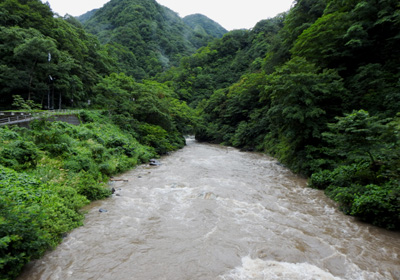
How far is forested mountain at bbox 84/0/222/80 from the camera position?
259 feet

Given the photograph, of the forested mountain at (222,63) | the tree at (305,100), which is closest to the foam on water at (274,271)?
the tree at (305,100)

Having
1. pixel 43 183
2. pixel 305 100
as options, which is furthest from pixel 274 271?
pixel 305 100

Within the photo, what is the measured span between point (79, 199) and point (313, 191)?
1126cm

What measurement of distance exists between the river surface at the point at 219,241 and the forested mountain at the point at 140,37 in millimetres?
68786

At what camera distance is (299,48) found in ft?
59.6

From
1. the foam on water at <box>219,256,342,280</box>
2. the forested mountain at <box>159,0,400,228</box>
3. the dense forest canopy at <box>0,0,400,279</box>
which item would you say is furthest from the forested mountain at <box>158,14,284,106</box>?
the foam on water at <box>219,256,342,280</box>

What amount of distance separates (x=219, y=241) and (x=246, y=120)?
1272 inches

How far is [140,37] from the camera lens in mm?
91625

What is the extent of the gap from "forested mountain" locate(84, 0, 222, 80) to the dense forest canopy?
134 feet

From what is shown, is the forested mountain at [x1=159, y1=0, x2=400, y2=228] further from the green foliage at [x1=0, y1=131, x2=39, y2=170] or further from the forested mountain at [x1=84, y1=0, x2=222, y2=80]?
the forested mountain at [x1=84, y1=0, x2=222, y2=80]

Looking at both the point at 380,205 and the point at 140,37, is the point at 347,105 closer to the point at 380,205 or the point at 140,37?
the point at 380,205

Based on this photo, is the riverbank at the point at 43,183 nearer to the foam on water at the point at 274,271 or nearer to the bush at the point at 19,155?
the bush at the point at 19,155

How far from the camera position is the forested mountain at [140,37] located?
7900 centimetres

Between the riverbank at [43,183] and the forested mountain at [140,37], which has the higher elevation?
the forested mountain at [140,37]
